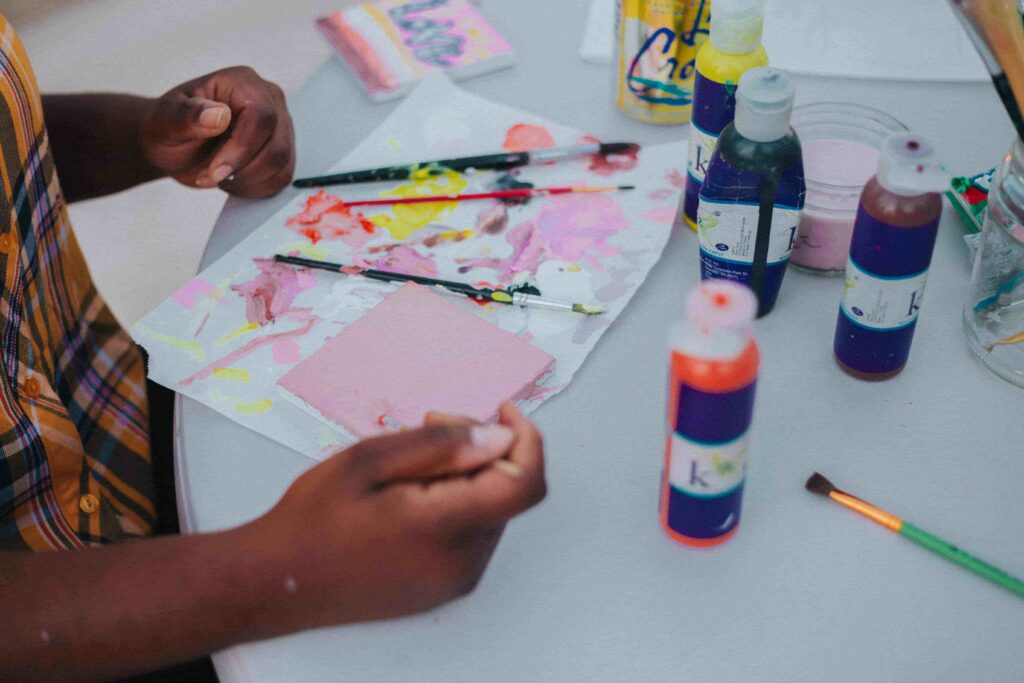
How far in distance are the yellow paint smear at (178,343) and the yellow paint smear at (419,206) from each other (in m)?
0.18

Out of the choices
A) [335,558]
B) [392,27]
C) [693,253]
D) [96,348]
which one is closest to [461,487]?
[335,558]

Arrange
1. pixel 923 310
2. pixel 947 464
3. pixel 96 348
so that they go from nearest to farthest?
pixel 947 464 → pixel 923 310 → pixel 96 348

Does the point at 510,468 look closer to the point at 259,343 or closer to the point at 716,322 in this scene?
the point at 716,322

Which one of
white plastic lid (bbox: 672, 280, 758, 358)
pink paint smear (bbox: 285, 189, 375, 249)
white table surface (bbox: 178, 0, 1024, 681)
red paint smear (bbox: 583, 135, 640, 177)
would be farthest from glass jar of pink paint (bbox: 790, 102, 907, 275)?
pink paint smear (bbox: 285, 189, 375, 249)

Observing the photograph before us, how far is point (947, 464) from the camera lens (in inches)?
23.2

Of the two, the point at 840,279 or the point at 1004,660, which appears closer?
the point at 1004,660

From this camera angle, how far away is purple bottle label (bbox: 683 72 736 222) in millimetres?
669

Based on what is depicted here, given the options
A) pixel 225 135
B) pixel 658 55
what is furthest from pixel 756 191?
pixel 225 135

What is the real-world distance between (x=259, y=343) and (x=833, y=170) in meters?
0.45

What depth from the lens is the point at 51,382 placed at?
2.54 ft

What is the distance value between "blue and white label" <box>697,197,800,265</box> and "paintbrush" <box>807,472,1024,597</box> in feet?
0.53

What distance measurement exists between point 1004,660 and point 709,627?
0.15m

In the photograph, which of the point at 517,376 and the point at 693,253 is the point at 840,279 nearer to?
the point at 693,253

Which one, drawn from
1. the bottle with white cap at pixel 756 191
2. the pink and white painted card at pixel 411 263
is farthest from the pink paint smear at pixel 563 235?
the bottle with white cap at pixel 756 191
